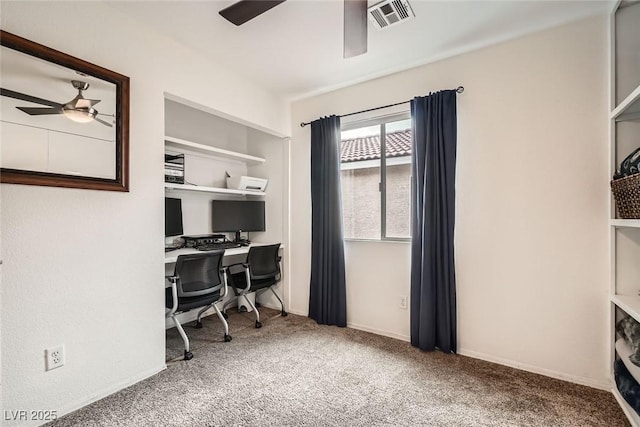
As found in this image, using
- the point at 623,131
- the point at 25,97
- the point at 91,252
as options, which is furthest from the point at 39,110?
the point at 623,131

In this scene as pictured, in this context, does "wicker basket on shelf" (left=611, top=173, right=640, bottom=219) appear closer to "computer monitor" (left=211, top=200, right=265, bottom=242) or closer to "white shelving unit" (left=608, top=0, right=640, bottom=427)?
"white shelving unit" (left=608, top=0, right=640, bottom=427)

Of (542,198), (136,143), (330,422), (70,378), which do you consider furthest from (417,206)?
(70,378)

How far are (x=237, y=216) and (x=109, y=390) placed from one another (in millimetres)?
1955

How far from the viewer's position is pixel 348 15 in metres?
1.56

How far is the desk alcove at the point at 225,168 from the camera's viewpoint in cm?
314

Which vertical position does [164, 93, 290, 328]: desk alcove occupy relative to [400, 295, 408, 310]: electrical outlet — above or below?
above

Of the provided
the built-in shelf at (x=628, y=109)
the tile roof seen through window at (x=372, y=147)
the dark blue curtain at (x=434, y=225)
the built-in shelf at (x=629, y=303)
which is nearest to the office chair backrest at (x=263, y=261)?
the tile roof seen through window at (x=372, y=147)

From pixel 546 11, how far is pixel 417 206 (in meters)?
1.52

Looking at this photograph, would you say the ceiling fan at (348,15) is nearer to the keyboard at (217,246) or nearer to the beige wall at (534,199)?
the beige wall at (534,199)

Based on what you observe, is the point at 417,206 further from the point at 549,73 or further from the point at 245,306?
the point at 245,306

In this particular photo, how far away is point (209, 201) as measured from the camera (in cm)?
342

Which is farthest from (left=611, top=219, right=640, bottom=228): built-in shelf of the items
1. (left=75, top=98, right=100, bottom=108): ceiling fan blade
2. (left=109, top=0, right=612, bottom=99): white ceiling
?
(left=75, top=98, right=100, bottom=108): ceiling fan blade

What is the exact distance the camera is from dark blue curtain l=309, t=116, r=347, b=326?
299 cm

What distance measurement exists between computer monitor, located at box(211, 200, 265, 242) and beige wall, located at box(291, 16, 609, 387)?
2062 millimetres
